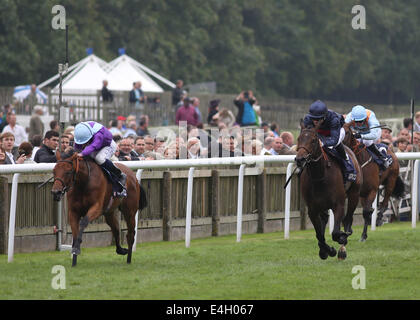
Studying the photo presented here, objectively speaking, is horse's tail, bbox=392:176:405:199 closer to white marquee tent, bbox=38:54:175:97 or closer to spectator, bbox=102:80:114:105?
spectator, bbox=102:80:114:105

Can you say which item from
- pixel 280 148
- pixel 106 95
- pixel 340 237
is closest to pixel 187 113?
pixel 106 95

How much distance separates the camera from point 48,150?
1157 cm

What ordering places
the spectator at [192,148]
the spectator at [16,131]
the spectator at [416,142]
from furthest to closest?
the spectator at [16,131]
the spectator at [416,142]
the spectator at [192,148]

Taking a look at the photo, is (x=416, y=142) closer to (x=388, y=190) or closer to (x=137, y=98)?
(x=388, y=190)

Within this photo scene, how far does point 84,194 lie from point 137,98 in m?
16.8

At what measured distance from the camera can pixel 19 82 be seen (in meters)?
37.0

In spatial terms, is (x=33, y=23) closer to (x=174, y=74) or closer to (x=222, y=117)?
(x=174, y=74)

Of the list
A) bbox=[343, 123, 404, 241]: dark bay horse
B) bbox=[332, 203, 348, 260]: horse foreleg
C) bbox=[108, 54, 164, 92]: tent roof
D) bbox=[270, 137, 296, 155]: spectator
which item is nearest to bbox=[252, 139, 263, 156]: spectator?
bbox=[270, 137, 296, 155]: spectator

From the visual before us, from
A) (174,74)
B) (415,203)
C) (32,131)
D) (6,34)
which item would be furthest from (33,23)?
(415,203)

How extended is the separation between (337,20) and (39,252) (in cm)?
4338

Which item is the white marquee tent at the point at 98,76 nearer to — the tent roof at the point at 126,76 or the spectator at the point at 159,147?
the tent roof at the point at 126,76

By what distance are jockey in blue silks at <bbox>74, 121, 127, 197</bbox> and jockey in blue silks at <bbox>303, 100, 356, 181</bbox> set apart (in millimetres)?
1902

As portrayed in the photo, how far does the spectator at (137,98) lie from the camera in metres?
26.2

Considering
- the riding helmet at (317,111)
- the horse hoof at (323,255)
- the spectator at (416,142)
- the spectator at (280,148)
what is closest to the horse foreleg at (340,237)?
the horse hoof at (323,255)
